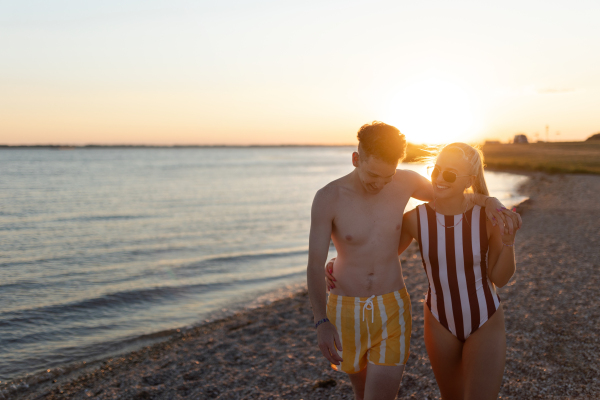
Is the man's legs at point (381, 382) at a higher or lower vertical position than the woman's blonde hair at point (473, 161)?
lower

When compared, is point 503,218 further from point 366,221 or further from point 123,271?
point 123,271

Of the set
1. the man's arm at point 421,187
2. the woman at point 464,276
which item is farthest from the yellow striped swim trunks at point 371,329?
the man's arm at point 421,187

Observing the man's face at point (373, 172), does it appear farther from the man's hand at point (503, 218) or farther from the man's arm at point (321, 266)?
the man's hand at point (503, 218)

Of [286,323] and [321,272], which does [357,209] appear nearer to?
[321,272]

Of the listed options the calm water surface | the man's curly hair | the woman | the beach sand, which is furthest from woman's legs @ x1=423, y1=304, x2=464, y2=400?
the calm water surface

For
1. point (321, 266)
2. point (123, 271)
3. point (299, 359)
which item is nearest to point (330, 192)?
point (321, 266)

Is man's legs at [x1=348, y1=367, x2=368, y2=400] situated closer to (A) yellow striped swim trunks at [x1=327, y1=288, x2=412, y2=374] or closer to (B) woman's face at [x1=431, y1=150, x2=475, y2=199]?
(A) yellow striped swim trunks at [x1=327, y1=288, x2=412, y2=374]

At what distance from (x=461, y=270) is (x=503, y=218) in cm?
46

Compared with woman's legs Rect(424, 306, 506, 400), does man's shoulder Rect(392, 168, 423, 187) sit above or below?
above

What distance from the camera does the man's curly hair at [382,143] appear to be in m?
2.91

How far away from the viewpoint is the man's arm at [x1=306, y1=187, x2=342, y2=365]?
3123 mm

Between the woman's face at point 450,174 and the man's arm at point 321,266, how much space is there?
0.73 meters

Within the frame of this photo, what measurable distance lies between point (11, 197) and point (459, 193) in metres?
35.8

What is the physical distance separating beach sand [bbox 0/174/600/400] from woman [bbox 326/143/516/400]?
2150 millimetres
